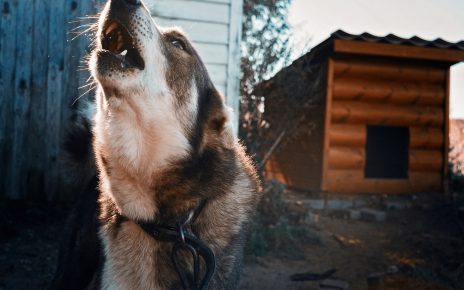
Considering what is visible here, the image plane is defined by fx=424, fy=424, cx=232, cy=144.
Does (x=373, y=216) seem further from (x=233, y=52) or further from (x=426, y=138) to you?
(x=233, y=52)

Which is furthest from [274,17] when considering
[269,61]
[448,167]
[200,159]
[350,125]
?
[200,159]

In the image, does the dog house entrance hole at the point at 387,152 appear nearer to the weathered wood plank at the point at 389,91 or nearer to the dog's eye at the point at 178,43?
the weathered wood plank at the point at 389,91

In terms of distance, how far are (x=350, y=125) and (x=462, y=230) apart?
2837 mm

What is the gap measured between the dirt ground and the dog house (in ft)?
5.09

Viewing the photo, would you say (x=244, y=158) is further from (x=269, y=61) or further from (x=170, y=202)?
(x=269, y=61)

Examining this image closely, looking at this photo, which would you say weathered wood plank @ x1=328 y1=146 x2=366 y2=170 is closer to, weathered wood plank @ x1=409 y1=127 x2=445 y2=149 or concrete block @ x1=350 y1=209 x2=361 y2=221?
concrete block @ x1=350 y1=209 x2=361 y2=221

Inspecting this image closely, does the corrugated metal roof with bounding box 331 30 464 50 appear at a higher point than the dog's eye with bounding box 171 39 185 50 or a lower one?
higher

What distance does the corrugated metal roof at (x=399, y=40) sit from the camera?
7168 millimetres

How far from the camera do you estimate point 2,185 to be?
15.9 feet

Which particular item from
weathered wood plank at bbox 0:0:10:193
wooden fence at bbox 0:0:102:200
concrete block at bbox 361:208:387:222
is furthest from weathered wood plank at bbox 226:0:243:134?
concrete block at bbox 361:208:387:222

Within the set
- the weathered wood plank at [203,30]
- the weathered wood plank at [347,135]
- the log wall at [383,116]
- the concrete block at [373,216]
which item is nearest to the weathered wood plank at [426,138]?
the log wall at [383,116]

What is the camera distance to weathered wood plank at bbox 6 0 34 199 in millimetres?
4855

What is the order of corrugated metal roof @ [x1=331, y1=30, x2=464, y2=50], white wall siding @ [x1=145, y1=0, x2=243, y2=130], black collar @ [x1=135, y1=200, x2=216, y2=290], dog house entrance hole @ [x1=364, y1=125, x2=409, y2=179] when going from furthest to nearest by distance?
dog house entrance hole @ [x1=364, y1=125, x2=409, y2=179], corrugated metal roof @ [x1=331, y1=30, x2=464, y2=50], white wall siding @ [x1=145, y1=0, x2=243, y2=130], black collar @ [x1=135, y1=200, x2=216, y2=290]

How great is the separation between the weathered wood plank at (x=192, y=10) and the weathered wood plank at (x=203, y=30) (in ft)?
0.16
